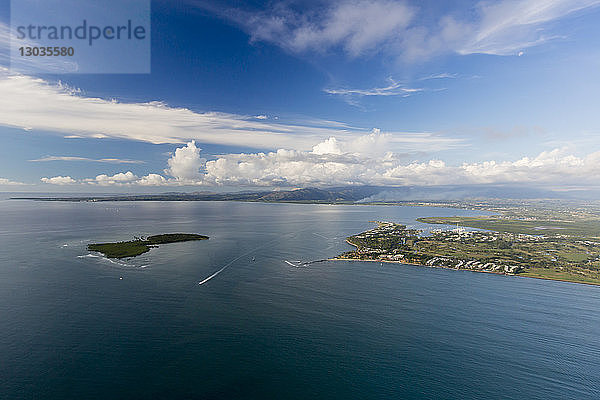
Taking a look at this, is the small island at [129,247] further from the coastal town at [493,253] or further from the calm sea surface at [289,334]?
the coastal town at [493,253]

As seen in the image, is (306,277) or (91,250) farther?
(91,250)

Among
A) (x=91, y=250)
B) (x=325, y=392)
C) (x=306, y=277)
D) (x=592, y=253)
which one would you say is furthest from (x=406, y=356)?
(x=592, y=253)

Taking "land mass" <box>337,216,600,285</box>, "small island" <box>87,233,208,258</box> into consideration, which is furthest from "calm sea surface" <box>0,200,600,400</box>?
"small island" <box>87,233,208,258</box>

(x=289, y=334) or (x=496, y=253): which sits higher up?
(x=496, y=253)

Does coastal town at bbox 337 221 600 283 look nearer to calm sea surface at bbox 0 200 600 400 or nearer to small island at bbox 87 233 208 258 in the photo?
calm sea surface at bbox 0 200 600 400

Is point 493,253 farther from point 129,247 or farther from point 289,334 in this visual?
point 129,247

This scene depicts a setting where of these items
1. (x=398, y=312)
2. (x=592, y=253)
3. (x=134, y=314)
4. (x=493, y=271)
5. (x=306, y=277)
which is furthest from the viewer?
(x=592, y=253)

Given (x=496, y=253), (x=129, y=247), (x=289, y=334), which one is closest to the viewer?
(x=289, y=334)

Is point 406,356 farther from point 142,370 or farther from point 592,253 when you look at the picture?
point 592,253

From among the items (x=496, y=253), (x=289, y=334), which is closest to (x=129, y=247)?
(x=289, y=334)
